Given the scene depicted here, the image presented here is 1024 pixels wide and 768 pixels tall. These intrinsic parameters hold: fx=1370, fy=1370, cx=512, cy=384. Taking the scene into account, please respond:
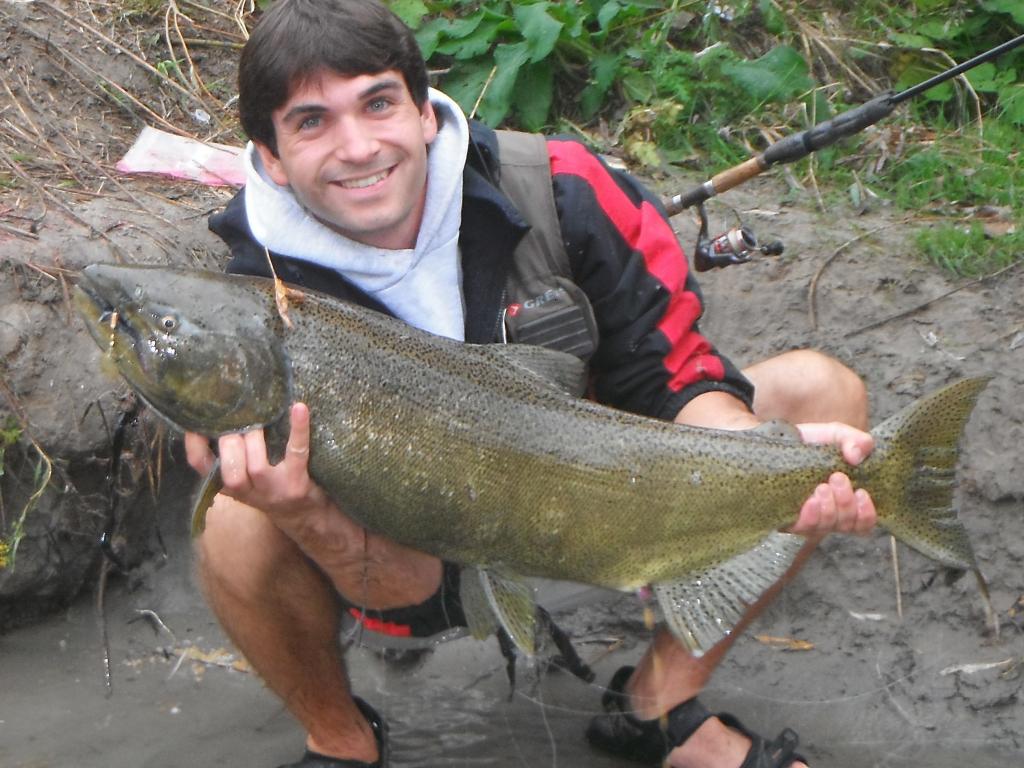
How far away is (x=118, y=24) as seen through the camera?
625 centimetres

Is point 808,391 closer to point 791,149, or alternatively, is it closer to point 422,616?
point 791,149

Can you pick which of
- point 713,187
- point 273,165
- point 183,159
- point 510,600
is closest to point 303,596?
point 510,600

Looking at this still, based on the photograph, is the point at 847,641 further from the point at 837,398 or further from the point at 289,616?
the point at 289,616

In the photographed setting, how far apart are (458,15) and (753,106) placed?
1.45 m

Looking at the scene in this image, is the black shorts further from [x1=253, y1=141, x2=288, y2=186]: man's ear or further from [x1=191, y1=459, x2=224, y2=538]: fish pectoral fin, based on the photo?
[x1=253, y1=141, x2=288, y2=186]: man's ear

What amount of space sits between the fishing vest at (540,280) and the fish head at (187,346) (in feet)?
2.29

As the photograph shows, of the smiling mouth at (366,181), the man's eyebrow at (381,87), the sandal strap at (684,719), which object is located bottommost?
the sandal strap at (684,719)

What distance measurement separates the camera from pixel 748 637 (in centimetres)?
423

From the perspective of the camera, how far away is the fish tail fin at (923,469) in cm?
306

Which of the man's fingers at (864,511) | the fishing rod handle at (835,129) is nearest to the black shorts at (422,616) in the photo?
the man's fingers at (864,511)

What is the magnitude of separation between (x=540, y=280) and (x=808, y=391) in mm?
749

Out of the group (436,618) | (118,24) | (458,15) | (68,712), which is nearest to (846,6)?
(458,15)

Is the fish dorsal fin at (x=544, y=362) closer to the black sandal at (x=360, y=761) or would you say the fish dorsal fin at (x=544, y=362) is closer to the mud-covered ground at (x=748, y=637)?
the black sandal at (x=360, y=761)

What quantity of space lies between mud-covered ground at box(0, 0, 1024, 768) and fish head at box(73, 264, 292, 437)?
4.29 feet
